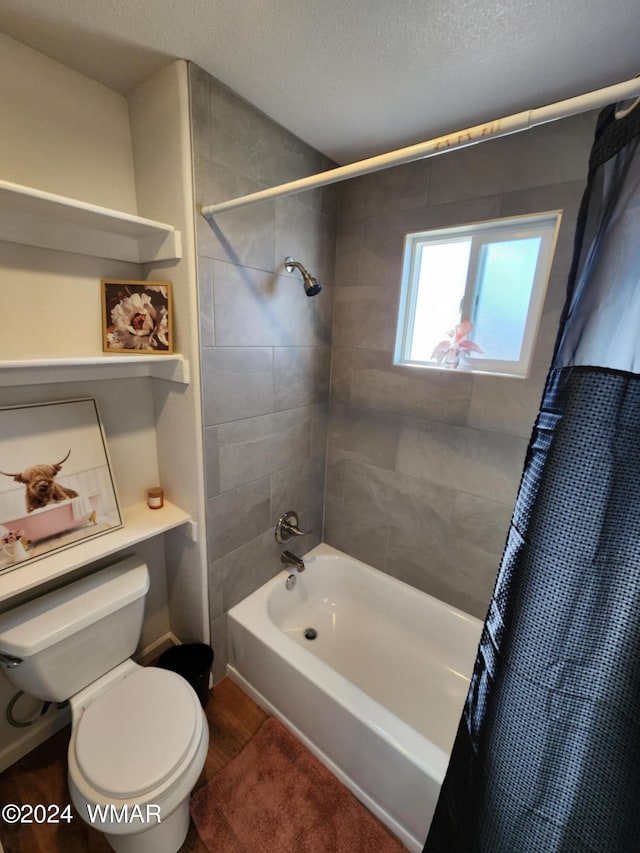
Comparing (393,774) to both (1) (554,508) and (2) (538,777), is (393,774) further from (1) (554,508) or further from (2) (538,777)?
(1) (554,508)

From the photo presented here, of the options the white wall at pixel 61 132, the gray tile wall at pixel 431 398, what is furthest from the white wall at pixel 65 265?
the gray tile wall at pixel 431 398

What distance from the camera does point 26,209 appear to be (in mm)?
955

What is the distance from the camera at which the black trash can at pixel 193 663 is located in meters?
1.46

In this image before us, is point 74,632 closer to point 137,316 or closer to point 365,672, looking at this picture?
point 137,316

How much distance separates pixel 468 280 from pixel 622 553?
4.24ft

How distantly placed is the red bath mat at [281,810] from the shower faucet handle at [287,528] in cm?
83

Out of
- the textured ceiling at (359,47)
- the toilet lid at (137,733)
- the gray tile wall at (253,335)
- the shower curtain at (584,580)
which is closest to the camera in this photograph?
the shower curtain at (584,580)

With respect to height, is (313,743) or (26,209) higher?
(26,209)

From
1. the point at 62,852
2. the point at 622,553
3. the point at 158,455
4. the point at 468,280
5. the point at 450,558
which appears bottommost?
the point at 62,852

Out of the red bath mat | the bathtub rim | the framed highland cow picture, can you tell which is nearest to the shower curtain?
the bathtub rim

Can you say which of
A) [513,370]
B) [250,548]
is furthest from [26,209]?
[513,370]

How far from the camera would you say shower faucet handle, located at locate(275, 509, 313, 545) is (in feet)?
5.84

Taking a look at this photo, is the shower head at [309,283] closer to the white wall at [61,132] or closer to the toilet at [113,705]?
the white wall at [61,132]

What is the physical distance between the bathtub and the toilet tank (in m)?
0.48
